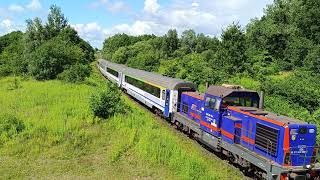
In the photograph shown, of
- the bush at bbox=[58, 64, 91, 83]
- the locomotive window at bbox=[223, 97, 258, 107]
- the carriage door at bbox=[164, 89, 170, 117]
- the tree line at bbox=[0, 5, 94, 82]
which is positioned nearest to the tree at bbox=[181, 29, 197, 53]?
the tree line at bbox=[0, 5, 94, 82]

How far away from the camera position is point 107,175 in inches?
613

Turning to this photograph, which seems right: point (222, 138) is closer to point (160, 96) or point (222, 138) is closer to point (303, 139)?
point (303, 139)

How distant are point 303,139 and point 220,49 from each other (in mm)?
27683

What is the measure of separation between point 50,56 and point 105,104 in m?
23.2

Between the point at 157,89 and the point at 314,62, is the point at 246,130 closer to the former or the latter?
the point at 157,89

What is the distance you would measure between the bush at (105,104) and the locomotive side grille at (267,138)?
39.1 ft

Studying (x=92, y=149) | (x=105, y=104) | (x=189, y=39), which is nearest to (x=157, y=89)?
(x=105, y=104)

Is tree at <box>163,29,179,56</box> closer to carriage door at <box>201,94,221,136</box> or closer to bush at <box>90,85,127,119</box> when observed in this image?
bush at <box>90,85,127,119</box>

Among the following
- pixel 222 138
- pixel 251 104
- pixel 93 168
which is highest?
pixel 251 104

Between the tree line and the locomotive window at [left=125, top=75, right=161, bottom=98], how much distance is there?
6682mm

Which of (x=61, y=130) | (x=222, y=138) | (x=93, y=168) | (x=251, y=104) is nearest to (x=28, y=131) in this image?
(x=61, y=130)

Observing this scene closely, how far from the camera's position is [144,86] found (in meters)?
34.0

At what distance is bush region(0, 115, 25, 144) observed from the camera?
19.8 metres

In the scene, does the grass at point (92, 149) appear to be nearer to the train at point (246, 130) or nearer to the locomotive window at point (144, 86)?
the train at point (246, 130)
